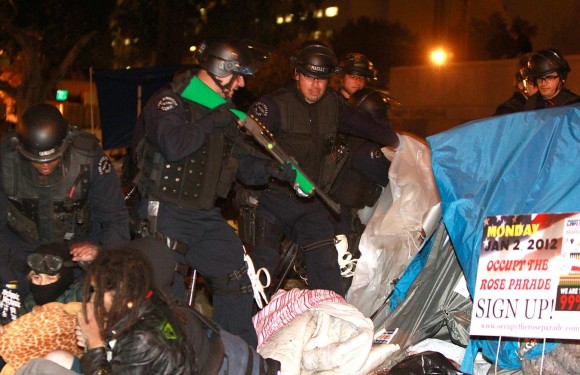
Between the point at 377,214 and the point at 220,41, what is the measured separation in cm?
219

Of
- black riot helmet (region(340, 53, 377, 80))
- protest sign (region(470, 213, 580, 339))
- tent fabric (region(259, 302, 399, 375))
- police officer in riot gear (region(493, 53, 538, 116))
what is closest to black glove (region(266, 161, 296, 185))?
tent fabric (region(259, 302, 399, 375))

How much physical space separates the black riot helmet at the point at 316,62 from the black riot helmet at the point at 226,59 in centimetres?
97

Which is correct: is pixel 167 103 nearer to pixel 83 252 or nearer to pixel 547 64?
pixel 83 252

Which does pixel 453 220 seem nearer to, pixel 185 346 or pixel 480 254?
pixel 480 254

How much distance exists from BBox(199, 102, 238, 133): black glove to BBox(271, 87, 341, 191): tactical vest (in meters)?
1.09

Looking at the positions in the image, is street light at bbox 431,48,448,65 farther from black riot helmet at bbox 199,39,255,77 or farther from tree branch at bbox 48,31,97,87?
black riot helmet at bbox 199,39,255,77

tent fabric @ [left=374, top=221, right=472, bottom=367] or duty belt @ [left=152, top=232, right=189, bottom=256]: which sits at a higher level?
duty belt @ [left=152, top=232, right=189, bottom=256]

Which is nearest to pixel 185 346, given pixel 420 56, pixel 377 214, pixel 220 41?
pixel 220 41

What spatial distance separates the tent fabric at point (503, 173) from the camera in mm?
4059

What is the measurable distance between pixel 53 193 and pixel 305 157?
1.83 metres

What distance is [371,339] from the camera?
4.46 metres

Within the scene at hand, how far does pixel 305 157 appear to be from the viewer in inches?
213

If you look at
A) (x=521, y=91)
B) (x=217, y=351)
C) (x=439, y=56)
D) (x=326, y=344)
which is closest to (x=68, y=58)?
(x=439, y=56)

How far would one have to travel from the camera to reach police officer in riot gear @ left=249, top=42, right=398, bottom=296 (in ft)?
17.4
